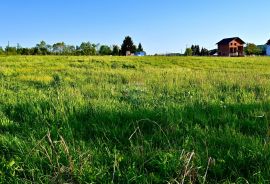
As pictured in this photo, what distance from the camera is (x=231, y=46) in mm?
101438

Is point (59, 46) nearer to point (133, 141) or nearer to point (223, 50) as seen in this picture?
point (223, 50)

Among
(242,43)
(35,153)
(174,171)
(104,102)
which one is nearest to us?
(174,171)

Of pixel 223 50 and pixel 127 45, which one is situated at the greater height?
pixel 127 45

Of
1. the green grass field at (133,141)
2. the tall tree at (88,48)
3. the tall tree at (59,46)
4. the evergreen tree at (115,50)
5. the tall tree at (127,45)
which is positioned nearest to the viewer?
the green grass field at (133,141)

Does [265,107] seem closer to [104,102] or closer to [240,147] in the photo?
[240,147]

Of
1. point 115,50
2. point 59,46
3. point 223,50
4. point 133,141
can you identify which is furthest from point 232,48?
point 133,141

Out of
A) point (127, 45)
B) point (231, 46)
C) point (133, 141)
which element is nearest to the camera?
point (133, 141)

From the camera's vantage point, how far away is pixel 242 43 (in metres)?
104

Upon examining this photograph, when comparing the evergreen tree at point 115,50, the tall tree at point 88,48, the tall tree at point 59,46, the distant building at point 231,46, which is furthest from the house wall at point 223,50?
the tall tree at point 59,46

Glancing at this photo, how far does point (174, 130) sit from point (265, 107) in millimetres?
2449

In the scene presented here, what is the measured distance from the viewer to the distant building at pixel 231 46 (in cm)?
10131

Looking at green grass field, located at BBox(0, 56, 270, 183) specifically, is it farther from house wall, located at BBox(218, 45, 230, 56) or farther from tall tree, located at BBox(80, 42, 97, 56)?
house wall, located at BBox(218, 45, 230, 56)

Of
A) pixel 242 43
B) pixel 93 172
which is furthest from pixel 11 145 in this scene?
pixel 242 43

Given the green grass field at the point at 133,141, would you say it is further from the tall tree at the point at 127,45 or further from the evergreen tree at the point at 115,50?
the tall tree at the point at 127,45
